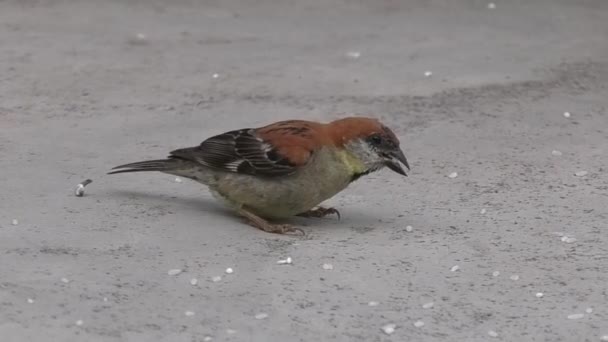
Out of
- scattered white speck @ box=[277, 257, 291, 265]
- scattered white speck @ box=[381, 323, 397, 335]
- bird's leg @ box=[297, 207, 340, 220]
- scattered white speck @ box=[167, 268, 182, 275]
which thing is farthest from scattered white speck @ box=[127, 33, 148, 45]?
scattered white speck @ box=[381, 323, 397, 335]

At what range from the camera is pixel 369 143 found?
6105mm

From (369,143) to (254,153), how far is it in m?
0.56

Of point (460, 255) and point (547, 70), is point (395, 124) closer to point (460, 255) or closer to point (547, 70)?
point (547, 70)

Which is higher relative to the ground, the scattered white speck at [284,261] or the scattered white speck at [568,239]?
the scattered white speck at [284,261]

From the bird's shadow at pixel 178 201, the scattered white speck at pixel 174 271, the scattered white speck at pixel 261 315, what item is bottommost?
the bird's shadow at pixel 178 201

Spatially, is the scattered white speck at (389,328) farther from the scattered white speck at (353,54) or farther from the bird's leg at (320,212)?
the scattered white speck at (353,54)

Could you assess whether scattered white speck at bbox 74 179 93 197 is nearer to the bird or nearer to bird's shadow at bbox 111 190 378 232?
bird's shadow at bbox 111 190 378 232

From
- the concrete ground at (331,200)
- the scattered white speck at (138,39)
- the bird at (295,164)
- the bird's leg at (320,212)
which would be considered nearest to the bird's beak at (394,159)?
the bird at (295,164)

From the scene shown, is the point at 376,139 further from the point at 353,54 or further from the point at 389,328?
the point at 353,54

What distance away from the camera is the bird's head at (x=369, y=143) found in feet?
20.0

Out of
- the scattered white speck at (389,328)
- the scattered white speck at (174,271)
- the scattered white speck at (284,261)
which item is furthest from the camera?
the scattered white speck at (284,261)

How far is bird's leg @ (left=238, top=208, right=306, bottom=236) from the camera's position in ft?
20.2

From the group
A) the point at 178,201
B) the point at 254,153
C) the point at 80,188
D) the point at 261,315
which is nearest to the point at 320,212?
the point at 254,153

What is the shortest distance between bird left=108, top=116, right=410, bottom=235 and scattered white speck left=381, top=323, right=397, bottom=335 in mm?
1271
